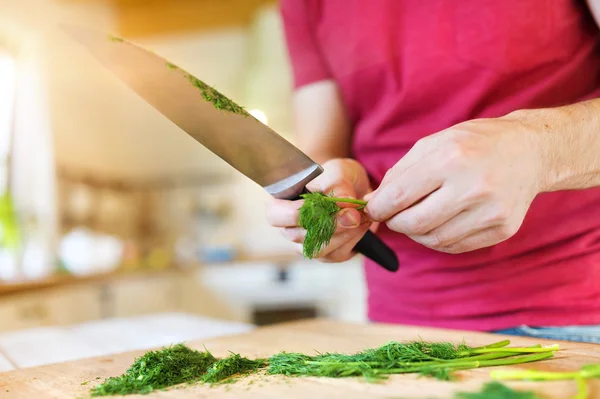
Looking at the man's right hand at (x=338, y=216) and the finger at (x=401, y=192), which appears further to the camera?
the man's right hand at (x=338, y=216)

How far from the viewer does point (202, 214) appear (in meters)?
5.45

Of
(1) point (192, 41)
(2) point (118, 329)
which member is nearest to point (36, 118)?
(1) point (192, 41)

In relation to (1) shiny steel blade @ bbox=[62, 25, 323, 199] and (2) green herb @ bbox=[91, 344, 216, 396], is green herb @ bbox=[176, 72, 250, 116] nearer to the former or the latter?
(1) shiny steel blade @ bbox=[62, 25, 323, 199]

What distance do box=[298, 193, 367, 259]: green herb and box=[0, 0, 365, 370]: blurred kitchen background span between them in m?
1.80

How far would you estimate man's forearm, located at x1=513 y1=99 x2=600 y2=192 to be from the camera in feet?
2.32

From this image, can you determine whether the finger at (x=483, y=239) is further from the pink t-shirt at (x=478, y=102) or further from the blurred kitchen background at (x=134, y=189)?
the blurred kitchen background at (x=134, y=189)

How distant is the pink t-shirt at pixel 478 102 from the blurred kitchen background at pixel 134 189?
60.4 inches

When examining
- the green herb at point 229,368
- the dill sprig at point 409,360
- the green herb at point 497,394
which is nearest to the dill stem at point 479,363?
the dill sprig at point 409,360

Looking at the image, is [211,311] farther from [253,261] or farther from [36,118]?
[36,118]

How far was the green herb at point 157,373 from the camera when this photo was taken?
0.69 meters

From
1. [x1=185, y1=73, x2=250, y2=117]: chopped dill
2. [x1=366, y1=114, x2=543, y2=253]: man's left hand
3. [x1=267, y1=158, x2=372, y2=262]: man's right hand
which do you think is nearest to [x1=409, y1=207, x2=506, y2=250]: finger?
[x1=366, y1=114, x2=543, y2=253]: man's left hand

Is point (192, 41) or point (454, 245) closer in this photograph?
point (454, 245)

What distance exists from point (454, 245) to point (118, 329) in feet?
3.48

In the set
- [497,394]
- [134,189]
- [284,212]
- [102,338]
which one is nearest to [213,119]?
[284,212]
